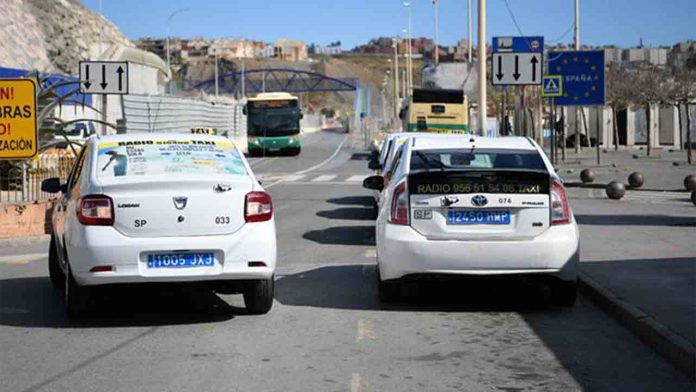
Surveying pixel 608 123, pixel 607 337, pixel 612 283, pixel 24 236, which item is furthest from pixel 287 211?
pixel 608 123

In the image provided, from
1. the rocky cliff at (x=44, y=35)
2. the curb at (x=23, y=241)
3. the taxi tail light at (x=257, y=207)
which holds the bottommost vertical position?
the curb at (x=23, y=241)

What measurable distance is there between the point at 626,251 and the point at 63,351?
26.9ft

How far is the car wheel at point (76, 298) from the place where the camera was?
9.62m

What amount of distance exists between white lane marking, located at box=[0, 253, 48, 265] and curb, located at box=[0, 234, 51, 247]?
1456 millimetres

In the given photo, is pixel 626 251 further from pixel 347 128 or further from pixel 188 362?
pixel 347 128

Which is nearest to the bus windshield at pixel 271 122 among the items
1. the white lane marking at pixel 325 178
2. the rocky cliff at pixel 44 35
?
the rocky cliff at pixel 44 35

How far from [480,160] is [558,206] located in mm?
1463

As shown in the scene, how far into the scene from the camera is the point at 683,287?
10883 mm

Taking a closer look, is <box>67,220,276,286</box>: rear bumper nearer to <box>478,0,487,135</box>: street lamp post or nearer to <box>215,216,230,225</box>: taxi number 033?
<box>215,216,230,225</box>: taxi number 033

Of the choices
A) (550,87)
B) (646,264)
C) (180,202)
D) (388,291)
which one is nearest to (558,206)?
(388,291)

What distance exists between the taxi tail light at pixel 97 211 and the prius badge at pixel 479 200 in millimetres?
3222

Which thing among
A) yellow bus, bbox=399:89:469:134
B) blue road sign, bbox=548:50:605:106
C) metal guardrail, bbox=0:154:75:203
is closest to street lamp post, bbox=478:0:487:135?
metal guardrail, bbox=0:154:75:203

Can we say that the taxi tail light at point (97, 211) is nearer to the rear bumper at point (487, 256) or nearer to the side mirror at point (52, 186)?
the side mirror at point (52, 186)

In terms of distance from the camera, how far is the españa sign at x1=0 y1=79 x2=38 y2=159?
18.2 metres
